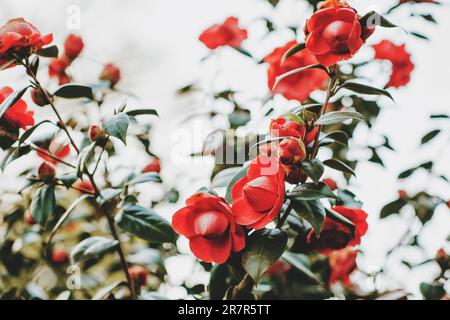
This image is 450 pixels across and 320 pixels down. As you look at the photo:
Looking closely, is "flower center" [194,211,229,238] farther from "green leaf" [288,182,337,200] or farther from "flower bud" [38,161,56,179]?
"flower bud" [38,161,56,179]

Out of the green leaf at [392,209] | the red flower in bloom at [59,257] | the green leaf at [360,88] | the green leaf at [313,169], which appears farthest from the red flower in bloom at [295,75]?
the red flower in bloom at [59,257]

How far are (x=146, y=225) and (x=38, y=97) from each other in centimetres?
26

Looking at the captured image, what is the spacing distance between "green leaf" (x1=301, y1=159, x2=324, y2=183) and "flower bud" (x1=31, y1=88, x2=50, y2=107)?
42 cm

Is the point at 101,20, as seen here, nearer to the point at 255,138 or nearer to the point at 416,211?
the point at 255,138

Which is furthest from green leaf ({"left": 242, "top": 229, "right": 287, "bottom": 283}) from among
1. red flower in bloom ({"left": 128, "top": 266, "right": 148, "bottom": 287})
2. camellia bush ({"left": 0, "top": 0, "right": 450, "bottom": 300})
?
red flower in bloom ({"left": 128, "top": 266, "right": 148, "bottom": 287})

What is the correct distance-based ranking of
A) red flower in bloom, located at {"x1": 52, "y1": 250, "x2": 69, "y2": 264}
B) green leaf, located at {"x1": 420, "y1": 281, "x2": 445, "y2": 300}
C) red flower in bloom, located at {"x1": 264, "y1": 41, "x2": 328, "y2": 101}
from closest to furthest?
red flower in bloom, located at {"x1": 264, "y1": 41, "x2": 328, "y2": 101}
green leaf, located at {"x1": 420, "y1": 281, "x2": 445, "y2": 300}
red flower in bloom, located at {"x1": 52, "y1": 250, "x2": 69, "y2": 264}

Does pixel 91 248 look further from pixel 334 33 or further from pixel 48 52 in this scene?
pixel 334 33

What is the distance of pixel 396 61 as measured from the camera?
1.07 metres

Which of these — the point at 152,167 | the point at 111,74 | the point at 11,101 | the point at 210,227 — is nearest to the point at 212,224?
the point at 210,227

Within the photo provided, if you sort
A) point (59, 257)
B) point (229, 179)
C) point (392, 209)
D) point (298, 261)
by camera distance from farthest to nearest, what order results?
1. point (59, 257)
2. point (392, 209)
3. point (298, 261)
4. point (229, 179)

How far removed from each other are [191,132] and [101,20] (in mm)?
697

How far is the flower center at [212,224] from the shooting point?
0.57m

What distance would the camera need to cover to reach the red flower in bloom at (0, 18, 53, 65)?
0.68m
